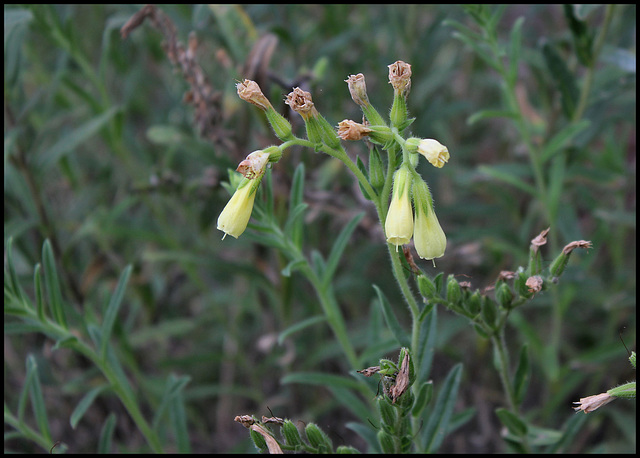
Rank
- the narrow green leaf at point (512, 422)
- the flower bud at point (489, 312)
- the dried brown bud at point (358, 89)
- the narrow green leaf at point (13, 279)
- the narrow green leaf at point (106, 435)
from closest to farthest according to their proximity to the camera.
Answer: the dried brown bud at point (358, 89), the flower bud at point (489, 312), the narrow green leaf at point (512, 422), the narrow green leaf at point (13, 279), the narrow green leaf at point (106, 435)

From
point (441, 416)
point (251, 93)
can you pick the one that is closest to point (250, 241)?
point (441, 416)

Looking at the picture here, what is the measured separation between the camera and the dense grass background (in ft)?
8.58

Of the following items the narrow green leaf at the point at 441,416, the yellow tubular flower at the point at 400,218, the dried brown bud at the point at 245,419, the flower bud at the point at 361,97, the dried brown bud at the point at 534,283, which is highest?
the flower bud at the point at 361,97

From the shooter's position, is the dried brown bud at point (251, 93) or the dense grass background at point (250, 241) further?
the dense grass background at point (250, 241)

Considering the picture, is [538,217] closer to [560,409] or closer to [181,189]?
[560,409]

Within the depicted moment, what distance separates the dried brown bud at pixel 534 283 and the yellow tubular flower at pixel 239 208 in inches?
28.8

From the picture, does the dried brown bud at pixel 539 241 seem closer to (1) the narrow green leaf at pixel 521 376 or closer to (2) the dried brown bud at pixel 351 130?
(1) the narrow green leaf at pixel 521 376

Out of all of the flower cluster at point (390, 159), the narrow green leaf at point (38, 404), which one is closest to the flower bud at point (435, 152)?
the flower cluster at point (390, 159)

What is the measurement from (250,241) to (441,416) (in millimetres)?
1309

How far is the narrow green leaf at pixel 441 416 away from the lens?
1.72 m

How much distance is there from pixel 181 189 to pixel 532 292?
185 centimetres

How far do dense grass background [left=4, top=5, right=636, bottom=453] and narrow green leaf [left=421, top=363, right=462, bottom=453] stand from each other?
0.36 metres

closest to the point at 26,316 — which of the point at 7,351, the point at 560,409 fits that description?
the point at 7,351

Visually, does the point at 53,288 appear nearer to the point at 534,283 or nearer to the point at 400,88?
the point at 400,88
